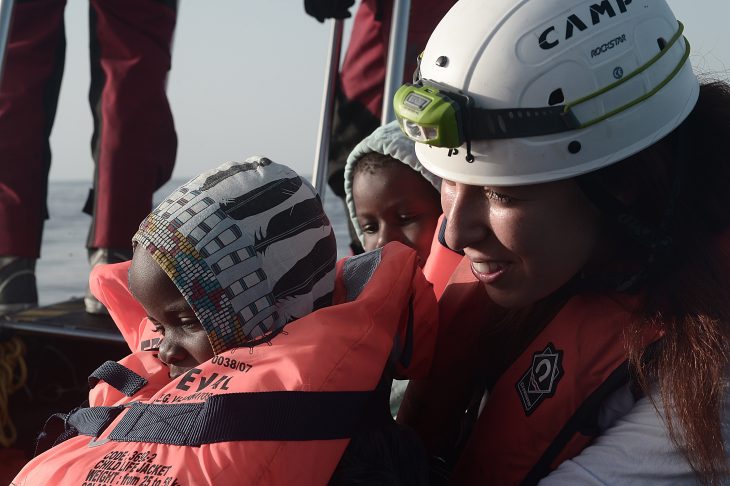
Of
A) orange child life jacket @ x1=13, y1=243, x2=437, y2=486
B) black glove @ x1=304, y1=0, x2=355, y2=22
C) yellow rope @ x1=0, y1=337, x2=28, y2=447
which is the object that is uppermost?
black glove @ x1=304, y1=0, x2=355, y2=22

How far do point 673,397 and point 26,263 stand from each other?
252 cm

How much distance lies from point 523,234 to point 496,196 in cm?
7

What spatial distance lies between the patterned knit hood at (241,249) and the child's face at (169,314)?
0.10 feet

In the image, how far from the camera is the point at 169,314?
1.51m

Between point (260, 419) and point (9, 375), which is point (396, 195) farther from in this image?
point (9, 375)

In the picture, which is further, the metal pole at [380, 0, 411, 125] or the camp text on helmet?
the metal pole at [380, 0, 411, 125]

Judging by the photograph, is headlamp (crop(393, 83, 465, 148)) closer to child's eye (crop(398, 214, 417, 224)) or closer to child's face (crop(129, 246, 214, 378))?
child's face (crop(129, 246, 214, 378))

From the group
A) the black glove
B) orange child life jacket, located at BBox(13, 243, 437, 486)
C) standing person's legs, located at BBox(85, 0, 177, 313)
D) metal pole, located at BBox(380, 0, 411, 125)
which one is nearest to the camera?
orange child life jacket, located at BBox(13, 243, 437, 486)

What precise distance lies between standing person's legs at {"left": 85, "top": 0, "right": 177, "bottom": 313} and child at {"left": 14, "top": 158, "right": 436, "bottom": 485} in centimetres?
153

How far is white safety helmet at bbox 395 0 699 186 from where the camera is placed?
54.1 inches

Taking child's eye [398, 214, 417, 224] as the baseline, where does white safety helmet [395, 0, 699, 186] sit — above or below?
above

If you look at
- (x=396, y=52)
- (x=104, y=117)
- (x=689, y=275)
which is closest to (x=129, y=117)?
(x=104, y=117)

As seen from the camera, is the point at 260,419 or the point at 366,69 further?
the point at 366,69

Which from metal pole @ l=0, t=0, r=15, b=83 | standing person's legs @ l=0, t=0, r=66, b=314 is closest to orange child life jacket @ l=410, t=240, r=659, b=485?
metal pole @ l=0, t=0, r=15, b=83
